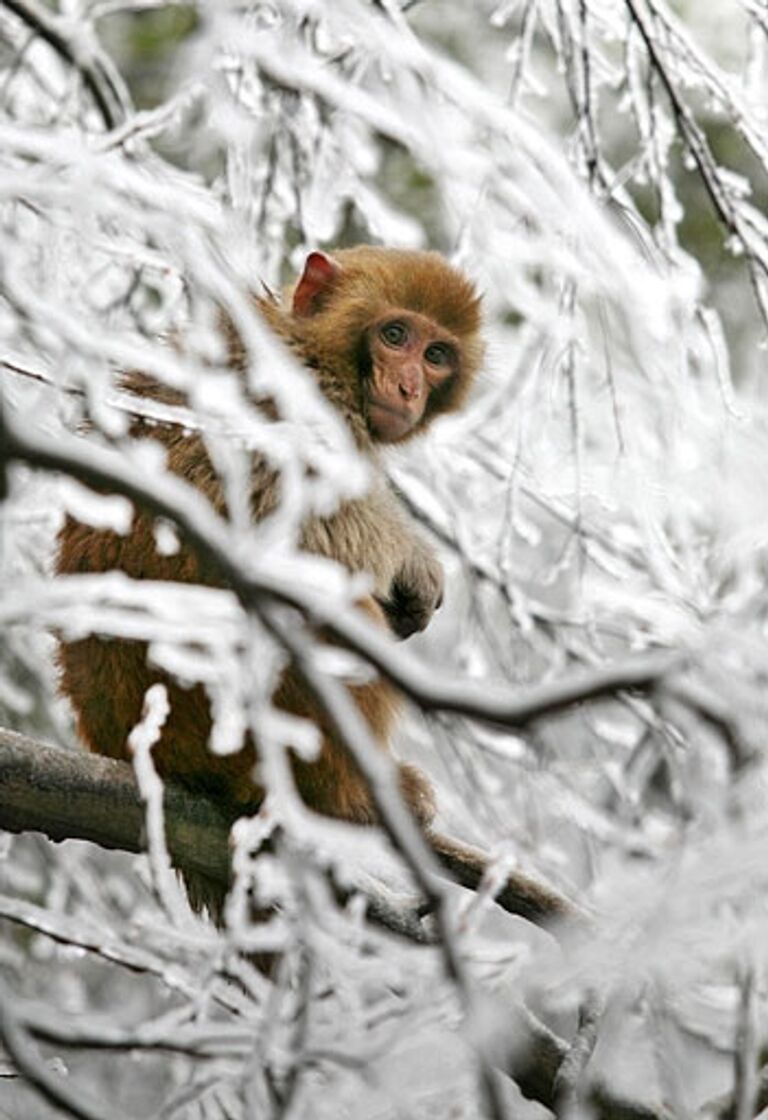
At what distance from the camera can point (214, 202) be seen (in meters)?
4.20

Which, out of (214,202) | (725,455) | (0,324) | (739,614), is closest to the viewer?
(739,614)

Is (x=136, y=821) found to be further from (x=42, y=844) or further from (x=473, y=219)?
(x=42, y=844)

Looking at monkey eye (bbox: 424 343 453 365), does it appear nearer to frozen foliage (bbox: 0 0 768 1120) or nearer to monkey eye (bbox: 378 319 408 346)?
monkey eye (bbox: 378 319 408 346)

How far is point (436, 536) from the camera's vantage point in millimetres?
6484

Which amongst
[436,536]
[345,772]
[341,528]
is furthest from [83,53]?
[436,536]

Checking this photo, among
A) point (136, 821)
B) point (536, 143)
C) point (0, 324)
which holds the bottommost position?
point (136, 821)

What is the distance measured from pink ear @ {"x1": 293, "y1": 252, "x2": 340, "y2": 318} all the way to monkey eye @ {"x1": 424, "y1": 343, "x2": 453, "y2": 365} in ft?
1.01

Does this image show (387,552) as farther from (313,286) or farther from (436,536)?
(436,536)

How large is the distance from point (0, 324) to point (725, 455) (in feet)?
4.58

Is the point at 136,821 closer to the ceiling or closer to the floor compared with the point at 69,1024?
closer to the floor

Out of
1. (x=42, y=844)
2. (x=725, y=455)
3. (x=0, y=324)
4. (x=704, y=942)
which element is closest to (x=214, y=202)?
(x=0, y=324)

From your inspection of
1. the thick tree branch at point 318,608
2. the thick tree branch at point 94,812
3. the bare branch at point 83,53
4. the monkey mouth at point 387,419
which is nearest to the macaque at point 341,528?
the monkey mouth at point 387,419

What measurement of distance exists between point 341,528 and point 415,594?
572 millimetres

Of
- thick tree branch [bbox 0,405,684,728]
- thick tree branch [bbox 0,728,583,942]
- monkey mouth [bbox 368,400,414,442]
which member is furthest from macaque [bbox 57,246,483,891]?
thick tree branch [bbox 0,405,684,728]
